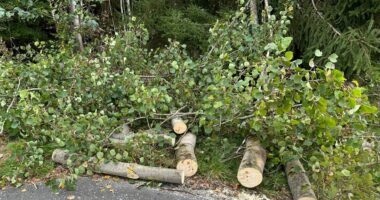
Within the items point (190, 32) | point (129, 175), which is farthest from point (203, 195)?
point (190, 32)

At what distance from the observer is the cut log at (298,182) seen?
12.3 feet

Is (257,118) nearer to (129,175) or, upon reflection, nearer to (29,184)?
(129,175)

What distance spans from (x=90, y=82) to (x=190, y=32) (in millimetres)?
2428

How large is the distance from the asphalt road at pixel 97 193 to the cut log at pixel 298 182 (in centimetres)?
Answer: 87

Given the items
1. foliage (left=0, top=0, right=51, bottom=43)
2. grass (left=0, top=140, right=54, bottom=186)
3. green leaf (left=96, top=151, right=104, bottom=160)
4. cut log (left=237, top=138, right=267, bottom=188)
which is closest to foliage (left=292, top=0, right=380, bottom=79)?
cut log (left=237, top=138, right=267, bottom=188)

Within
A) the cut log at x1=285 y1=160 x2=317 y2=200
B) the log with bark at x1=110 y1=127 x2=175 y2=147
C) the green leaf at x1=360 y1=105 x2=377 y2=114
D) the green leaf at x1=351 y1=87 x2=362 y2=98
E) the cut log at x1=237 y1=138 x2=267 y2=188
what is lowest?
the cut log at x1=285 y1=160 x2=317 y2=200

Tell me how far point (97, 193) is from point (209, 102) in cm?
141

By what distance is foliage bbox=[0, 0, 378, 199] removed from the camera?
143 inches

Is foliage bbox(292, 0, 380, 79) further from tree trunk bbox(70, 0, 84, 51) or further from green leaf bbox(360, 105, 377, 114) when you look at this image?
tree trunk bbox(70, 0, 84, 51)

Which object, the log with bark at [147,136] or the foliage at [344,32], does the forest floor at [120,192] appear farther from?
the foliage at [344,32]

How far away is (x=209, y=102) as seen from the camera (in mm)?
4297

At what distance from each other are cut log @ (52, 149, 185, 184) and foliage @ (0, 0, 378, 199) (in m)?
0.11

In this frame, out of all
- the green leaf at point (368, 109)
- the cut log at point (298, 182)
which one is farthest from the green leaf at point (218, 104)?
the green leaf at point (368, 109)

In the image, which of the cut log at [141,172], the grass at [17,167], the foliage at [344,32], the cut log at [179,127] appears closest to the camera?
the cut log at [141,172]
